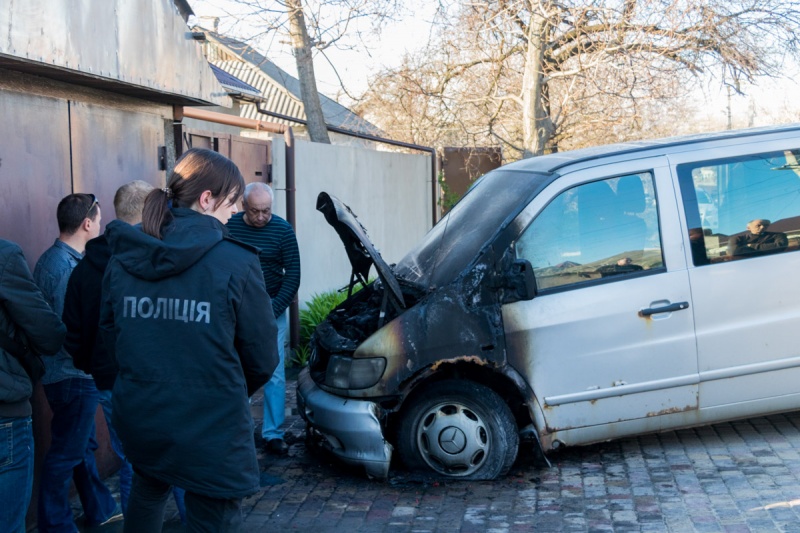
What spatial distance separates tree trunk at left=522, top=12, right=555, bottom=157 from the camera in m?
12.8

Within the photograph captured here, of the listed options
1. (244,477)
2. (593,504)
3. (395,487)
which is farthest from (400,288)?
(244,477)

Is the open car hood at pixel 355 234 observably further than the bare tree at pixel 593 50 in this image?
No

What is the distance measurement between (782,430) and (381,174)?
26.7ft

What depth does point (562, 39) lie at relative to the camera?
43.8 ft

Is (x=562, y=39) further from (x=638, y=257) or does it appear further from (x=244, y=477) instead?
(x=244, y=477)

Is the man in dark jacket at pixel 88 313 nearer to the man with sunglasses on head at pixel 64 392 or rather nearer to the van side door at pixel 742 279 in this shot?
Result: the man with sunglasses on head at pixel 64 392

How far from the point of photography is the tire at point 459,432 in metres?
5.53

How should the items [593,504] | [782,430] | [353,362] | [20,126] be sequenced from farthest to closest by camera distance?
[782,430] → [353,362] → [593,504] → [20,126]

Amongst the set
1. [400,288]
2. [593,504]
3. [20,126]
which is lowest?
[593,504]

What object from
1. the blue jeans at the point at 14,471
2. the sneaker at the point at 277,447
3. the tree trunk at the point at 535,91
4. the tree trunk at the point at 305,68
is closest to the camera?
the blue jeans at the point at 14,471

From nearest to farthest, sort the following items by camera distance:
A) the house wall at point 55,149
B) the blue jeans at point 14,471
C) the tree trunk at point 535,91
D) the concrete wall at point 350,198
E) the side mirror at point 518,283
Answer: the blue jeans at point 14,471 < the house wall at point 55,149 < the side mirror at point 518,283 < the concrete wall at point 350,198 < the tree trunk at point 535,91

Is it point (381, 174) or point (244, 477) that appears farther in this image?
point (381, 174)

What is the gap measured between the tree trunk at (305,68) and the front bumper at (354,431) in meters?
8.15

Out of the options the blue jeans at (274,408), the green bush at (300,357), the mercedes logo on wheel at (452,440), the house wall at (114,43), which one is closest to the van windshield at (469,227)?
the mercedes logo on wheel at (452,440)
